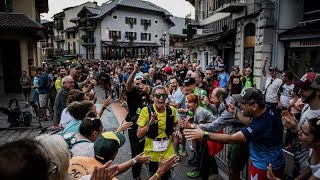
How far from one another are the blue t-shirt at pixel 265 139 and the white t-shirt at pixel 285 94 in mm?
4487

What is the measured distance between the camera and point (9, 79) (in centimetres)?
1856

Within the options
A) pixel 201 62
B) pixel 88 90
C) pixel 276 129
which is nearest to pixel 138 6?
pixel 201 62

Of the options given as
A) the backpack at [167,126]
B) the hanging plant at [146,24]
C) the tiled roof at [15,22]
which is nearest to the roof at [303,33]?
the backpack at [167,126]

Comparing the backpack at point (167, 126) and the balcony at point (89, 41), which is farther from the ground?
the balcony at point (89, 41)

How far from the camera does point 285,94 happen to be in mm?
7941

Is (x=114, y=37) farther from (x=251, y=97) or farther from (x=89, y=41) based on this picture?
(x=251, y=97)

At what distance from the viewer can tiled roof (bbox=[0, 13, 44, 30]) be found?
16250mm

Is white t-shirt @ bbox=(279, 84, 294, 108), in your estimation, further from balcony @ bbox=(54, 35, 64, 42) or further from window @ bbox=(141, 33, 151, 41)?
balcony @ bbox=(54, 35, 64, 42)

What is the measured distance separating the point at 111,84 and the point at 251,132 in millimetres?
16559

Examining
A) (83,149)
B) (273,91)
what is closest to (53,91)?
(273,91)

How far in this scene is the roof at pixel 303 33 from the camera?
1183cm

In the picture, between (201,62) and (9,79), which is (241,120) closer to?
(9,79)

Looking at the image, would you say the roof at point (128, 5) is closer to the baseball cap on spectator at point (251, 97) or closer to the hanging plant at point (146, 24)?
the hanging plant at point (146, 24)

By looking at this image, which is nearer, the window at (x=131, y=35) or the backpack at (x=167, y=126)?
the backpack at (x=167, y=126)
